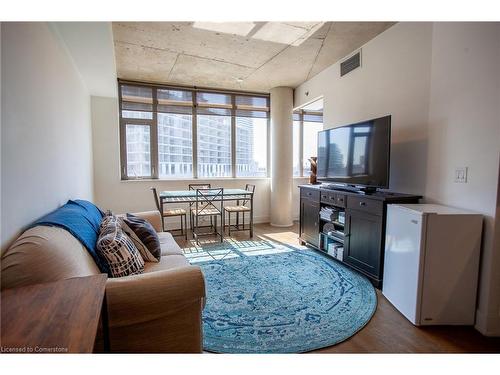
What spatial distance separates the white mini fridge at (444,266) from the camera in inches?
73.5

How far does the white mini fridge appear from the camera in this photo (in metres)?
1.87

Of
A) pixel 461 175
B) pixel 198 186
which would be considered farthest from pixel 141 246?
pixel 198 186

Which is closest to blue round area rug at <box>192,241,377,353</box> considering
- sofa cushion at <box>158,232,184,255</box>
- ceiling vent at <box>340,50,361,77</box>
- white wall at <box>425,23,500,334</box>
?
sofa cushion at <box>158,232,184,255</box>

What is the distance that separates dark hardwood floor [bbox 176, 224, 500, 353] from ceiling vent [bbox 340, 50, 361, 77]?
9.60 feet

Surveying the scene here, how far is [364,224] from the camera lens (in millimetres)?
2633

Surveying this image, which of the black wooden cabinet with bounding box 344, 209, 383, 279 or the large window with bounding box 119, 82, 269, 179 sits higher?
the large window with bounding box 119, 82, 269, 179

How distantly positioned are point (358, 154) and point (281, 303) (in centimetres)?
178

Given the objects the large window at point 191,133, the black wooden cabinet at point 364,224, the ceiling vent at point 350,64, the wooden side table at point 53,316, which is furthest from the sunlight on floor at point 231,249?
the ceiling vent at point 350,64

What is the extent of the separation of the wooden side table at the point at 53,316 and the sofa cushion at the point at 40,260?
0.05 metres

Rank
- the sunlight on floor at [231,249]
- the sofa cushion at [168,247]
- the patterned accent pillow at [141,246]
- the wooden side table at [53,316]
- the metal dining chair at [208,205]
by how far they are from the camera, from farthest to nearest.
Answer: the metal dining chair at [208,205] → the sunlight on floor at [231,249] → the sofa cushion at [168,247] → the patterned accent pillow at [141,246] → the wooden side table at [53,316]

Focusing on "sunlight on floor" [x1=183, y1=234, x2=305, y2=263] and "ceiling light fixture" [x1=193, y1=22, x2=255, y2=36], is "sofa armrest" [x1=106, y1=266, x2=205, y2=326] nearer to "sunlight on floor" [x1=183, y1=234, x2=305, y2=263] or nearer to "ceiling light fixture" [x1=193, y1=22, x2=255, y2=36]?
"sunlight on floor" [x1=183, y1=234, x2=305, y2=263]

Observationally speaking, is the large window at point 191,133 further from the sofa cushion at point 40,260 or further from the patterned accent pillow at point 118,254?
the sofa cushion at point 40,260

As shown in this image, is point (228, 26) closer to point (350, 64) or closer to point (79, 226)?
point (350, 64)

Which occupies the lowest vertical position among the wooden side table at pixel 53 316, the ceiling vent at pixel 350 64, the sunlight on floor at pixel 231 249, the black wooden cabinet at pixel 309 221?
the sunlight on floor at pixel 231 249
